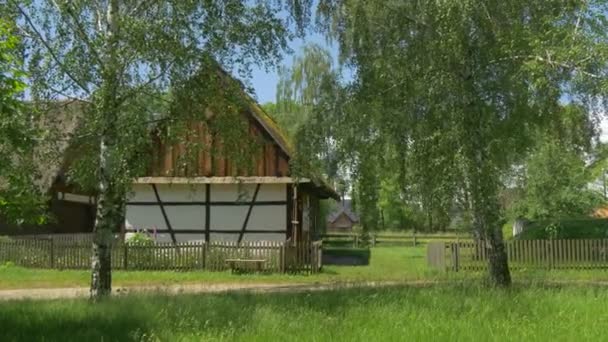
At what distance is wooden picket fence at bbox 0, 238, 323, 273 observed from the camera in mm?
22969

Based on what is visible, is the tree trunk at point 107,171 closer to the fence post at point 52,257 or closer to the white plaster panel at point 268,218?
the fence post at point 52,257

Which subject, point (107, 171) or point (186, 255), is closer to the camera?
point (107, 171)

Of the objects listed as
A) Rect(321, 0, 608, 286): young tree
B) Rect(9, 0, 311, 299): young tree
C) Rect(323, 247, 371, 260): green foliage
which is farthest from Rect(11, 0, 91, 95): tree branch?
Rect(323, 247, 371, 260): green foliage

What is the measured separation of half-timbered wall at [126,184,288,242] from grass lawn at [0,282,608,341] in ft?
45.5

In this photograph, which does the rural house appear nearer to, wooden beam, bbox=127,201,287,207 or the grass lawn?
wooden beam, bbox=127,201,287,207

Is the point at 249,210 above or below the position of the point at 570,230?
above

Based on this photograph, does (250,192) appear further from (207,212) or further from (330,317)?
(330,317)

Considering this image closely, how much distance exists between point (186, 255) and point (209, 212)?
131 inches

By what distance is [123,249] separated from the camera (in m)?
23.8

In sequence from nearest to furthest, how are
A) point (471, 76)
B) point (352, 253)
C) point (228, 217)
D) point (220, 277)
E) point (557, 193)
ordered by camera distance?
1. point (471, 76)
2. point (220, 277)
3. point (228, 217)
4. point (352, 253)
5. point (557, 193)

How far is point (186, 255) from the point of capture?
2338 cm

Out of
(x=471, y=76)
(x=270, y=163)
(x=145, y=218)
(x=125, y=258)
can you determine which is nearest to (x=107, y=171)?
(x=471, y=76)

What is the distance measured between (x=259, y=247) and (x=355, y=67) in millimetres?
9464

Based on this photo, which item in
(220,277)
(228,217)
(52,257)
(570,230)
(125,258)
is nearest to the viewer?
(220,277)
